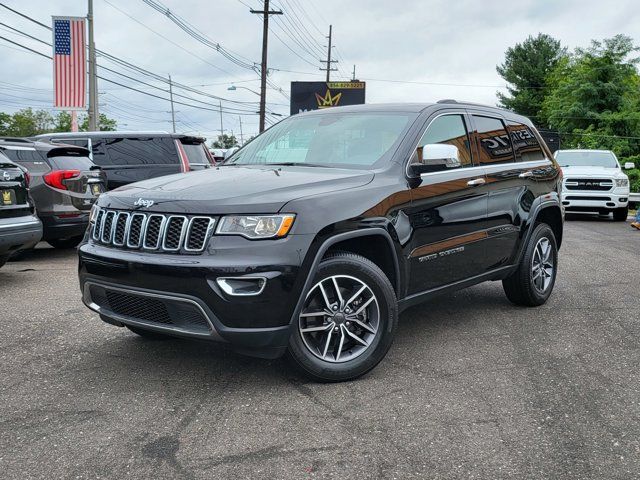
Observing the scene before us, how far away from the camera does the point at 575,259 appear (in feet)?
30.1

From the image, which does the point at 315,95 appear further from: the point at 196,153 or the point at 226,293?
the point at 226,293

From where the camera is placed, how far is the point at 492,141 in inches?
217

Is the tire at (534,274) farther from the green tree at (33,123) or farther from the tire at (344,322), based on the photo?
the green tree at (33,123)

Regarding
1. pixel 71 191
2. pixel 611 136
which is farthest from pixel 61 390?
pixel 611 136

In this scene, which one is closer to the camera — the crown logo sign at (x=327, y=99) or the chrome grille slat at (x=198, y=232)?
the chrome grille slat at (x=198, y=232)

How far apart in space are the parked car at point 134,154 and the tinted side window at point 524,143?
6.16 meters

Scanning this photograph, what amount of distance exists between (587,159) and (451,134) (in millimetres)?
14355

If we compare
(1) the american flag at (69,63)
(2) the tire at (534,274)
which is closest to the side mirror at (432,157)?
(2) the tire at (534,274)

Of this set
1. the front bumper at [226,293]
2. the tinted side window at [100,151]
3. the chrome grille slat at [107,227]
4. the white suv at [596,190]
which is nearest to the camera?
the front bumper at [226,293]

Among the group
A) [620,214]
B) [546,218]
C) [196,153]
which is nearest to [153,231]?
[546,218]

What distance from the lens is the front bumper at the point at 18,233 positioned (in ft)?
21.4

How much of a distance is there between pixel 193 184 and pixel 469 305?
10.6 ft

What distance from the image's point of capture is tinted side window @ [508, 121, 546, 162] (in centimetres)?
586

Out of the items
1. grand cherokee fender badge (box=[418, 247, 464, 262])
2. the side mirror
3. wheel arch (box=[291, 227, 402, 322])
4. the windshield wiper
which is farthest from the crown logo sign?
wheel arch (box=[291, 227, 402, 322])
